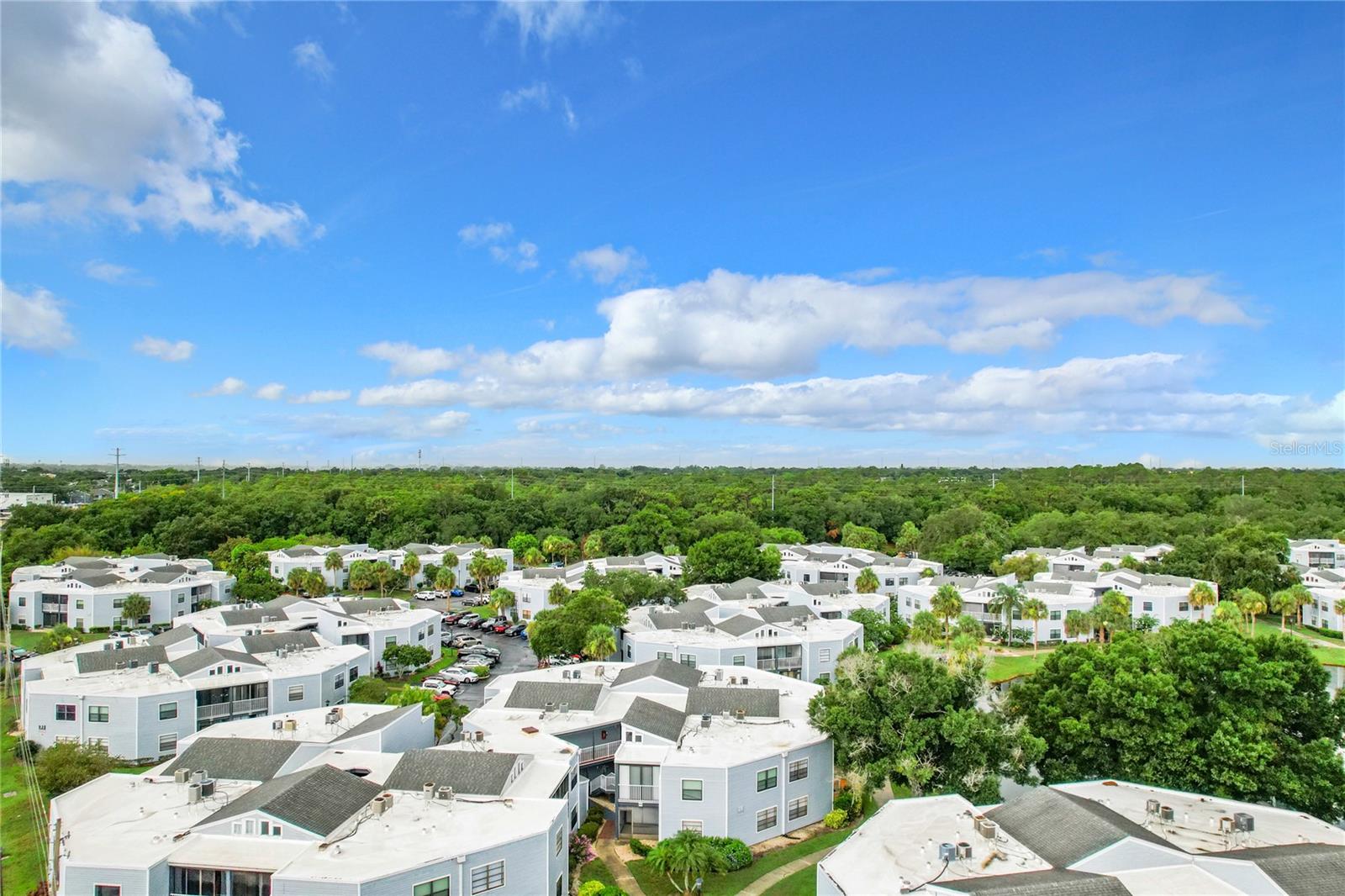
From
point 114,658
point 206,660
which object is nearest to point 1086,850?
point 206,660

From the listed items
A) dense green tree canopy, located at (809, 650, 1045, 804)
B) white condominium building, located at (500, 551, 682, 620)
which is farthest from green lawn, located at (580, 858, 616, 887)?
white condominium building, located at (500, 551, 682, 620)

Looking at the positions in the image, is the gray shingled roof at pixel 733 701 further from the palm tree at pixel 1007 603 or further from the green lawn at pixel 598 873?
the palm tree at pixel 1007 603

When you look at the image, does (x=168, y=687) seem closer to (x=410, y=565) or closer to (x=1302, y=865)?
(x=410, y=565)

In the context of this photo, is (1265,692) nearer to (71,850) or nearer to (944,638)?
(944,638)

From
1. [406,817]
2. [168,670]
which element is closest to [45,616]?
[168,670]

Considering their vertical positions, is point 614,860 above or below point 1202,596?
below

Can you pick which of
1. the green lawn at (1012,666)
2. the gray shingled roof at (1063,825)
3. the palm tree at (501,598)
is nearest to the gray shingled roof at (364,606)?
the palm tree at (501,598)
